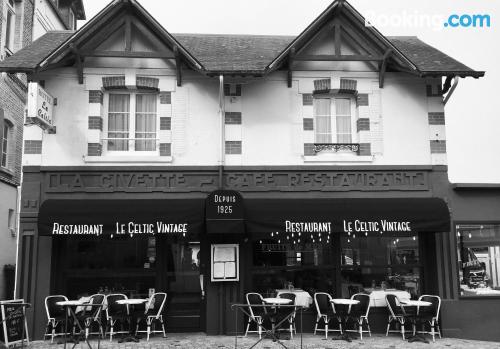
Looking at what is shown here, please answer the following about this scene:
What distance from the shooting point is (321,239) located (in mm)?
10219

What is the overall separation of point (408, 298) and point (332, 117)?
13.1 ft

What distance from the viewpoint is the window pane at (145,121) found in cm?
1016

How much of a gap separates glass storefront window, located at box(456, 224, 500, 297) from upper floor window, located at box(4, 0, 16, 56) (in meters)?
13.1

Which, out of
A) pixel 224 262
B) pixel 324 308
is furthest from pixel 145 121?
pixel 324 308

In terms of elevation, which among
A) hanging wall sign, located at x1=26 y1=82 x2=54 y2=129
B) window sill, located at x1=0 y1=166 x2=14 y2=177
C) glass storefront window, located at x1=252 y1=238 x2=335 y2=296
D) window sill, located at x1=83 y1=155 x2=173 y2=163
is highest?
hanging wall sign, located at x1=26 y1=82 x2=54 y2=129

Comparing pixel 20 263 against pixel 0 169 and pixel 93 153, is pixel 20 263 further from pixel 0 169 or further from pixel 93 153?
pixel 0 169

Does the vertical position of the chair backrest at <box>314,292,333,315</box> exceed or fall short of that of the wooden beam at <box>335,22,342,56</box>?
it falls short

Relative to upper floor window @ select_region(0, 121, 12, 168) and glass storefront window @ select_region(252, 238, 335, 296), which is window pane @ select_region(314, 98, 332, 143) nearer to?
glass storefront window @ select_region(252, 238, 335, 296)

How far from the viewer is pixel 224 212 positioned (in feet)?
30.7

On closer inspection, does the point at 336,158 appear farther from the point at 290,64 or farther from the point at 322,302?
the point at 322,302

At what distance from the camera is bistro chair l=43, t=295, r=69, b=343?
9000 mm

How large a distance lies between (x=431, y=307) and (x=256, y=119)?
5016 mm

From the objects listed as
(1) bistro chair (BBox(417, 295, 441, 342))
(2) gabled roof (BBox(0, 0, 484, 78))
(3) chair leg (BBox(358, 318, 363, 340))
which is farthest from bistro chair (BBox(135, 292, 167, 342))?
(1) bistro chair (BBox(417, 295, 441, 342))

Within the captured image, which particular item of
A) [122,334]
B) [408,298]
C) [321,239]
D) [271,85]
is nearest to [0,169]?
[122,334]
